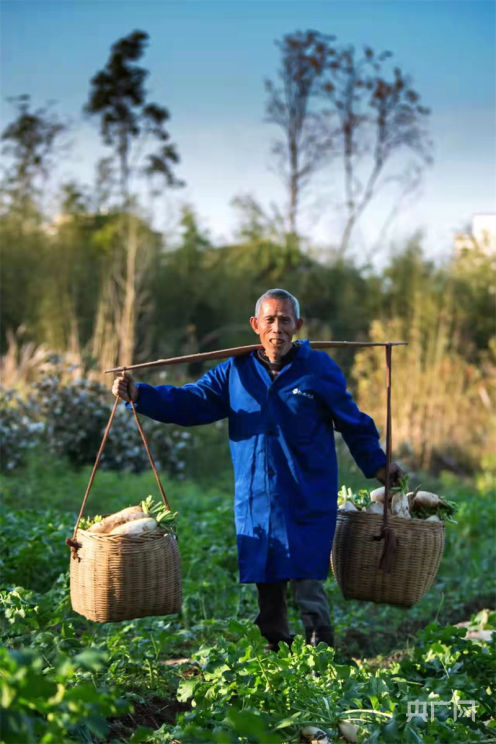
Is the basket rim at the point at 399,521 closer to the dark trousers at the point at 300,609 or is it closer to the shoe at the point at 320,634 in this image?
the dark trousers at the point at 300,609

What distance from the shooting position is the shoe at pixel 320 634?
4.45 m

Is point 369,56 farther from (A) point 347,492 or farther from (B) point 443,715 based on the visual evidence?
(B) point 443,715

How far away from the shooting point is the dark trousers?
4398mm

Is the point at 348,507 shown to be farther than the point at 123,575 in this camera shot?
Yes

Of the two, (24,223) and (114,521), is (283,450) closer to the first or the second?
(114,521)

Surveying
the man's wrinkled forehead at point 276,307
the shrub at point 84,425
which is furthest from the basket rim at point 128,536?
the shrub at point 84,425

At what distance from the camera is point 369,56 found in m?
20.3

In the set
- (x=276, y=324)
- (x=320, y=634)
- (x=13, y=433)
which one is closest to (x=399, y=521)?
(x=320, y=634)

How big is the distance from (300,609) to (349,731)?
1297 mm

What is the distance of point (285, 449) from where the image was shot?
172 inches

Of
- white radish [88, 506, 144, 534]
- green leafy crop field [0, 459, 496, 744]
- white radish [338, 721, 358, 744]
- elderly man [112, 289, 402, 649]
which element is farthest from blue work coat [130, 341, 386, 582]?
white radish [338, 721, 358, 744]

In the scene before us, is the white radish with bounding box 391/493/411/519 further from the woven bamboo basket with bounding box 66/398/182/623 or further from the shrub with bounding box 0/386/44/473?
the shrub with bounding box 0/386/44/473

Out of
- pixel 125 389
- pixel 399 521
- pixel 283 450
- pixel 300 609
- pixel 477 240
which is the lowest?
pixel 300 609

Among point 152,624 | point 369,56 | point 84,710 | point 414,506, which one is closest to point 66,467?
point 152,624
